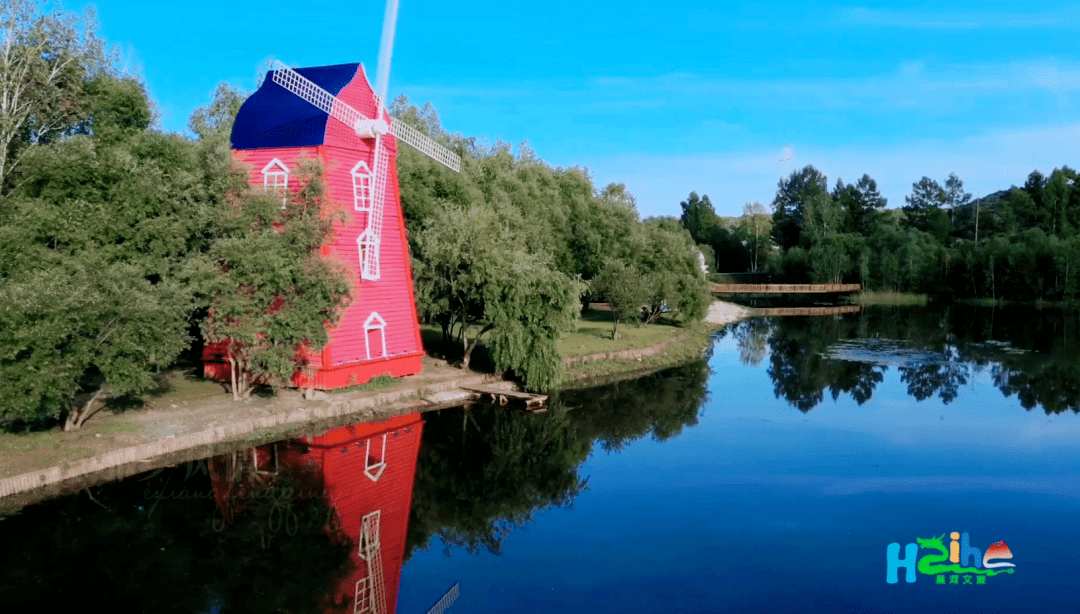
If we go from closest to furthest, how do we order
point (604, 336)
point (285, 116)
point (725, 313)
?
point (285, 116) < point (604, 336) < point (725, 313)

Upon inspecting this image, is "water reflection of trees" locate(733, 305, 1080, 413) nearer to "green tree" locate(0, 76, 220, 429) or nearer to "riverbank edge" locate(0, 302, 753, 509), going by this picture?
"riverbank edge" locate(0, 302, 753, 509)

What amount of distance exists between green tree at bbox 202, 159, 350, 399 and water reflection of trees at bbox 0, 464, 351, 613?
218 inches

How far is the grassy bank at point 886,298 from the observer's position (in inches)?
3280

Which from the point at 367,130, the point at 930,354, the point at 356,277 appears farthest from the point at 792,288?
the point at 356,277

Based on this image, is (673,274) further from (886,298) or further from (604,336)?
(886,298)

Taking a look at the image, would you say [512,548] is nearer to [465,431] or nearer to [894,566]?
[894,566]

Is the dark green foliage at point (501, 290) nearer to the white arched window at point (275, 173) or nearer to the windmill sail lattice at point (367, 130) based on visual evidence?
the windmill sail lattice at point (367, 130)

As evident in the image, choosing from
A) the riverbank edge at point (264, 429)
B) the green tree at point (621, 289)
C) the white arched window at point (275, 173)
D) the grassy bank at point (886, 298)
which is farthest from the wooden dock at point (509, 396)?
the grassy bank at point (886, 298)

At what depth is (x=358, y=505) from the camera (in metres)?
17.1

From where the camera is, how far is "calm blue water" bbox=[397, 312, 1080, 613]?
42.9 ft

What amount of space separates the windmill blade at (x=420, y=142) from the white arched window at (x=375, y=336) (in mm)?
6717

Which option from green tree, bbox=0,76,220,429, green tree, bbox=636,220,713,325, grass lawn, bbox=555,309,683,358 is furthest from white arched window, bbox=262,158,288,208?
green tree, bbox=636,220,713,325

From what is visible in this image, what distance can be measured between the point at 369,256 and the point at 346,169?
315cm

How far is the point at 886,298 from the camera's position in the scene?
84812 millimetres
